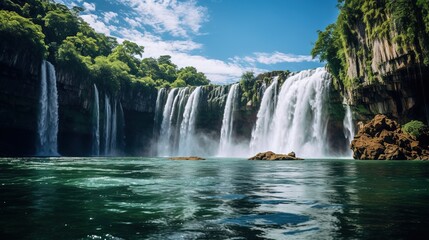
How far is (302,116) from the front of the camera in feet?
149

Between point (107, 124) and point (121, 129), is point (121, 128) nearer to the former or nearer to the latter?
point (121, 129)

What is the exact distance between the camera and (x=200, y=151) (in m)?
61.3

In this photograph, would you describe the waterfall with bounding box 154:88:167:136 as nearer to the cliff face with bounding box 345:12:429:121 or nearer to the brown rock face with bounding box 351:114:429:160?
the cliff face with bounding box 345:12:429:121

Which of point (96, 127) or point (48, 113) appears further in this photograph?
point (96, 127)

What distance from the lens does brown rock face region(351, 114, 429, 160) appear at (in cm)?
3022

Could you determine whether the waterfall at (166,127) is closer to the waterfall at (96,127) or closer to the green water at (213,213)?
the waterfall at (96,127)

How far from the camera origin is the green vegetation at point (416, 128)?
104 feet

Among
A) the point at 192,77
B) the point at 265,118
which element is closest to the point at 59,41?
the point at 265,118

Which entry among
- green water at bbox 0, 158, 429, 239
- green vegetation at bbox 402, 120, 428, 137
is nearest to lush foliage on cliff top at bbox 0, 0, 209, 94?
green water at bbox 0, 158, 429, 239

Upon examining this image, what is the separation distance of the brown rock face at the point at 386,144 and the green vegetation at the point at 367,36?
5.15 m

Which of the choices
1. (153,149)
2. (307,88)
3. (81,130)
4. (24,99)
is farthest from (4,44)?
(307,88)

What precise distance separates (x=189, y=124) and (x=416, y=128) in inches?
1413

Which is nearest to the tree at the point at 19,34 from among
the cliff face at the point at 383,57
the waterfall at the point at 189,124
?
the waterfall at the point at 189,124

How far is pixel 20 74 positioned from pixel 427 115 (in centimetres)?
4546
